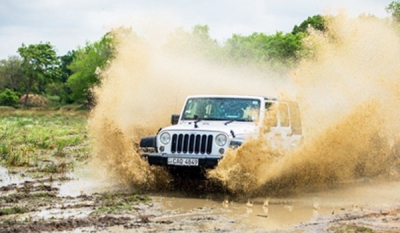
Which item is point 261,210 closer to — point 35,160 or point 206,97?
point 206,97

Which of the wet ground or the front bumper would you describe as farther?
the front bumper

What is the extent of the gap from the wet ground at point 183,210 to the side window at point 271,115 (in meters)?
1.42

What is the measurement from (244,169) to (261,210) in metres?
1.16

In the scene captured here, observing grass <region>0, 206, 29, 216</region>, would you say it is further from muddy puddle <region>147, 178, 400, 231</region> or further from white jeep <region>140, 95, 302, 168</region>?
white jeep <region>140, 95, 302, 168</region>

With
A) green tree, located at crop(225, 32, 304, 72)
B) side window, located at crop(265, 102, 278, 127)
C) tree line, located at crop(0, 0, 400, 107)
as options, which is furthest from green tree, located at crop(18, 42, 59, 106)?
side window, located at crop(265, 102, 278, 127)

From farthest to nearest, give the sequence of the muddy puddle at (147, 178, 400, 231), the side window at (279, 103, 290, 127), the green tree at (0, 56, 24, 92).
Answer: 1. the green tree at (0, 56, 24, 92)
2. the side window at (279, 103, 290, 127)
3. the muddy puddle at (147, 178, 400, 231)

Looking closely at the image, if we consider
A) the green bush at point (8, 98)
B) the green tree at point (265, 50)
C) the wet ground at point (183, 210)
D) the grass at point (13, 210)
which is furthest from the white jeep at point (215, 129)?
the green bush at point (8, 98)

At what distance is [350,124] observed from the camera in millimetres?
12883

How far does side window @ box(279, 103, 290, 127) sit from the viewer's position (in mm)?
11875

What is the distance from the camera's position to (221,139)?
1050cm

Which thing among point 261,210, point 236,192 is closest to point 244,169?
point 236,192

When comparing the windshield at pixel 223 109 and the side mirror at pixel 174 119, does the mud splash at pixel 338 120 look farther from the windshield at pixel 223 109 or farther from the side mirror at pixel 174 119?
the side mirror at pixel 174 119

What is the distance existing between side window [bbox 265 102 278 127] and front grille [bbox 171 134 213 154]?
4.79ft

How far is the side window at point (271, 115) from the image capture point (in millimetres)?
11523
